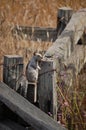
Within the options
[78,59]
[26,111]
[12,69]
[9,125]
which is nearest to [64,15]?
[78,59]

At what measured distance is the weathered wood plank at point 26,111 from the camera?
10.0ft

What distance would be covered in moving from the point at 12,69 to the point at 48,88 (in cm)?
25

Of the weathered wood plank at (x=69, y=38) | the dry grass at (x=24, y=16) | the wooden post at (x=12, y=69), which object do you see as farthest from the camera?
the dry grass at (x=24, y=16)

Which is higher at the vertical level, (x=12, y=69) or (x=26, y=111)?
(x=12, y=69)

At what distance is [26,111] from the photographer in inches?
123

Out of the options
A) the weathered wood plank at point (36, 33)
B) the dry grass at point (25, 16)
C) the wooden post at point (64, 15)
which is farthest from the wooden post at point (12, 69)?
the dry grass at point (25, 16)

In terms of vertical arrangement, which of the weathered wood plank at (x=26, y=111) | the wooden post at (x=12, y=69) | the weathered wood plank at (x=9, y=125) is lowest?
the weathered wood plank at (x=9, y=125)

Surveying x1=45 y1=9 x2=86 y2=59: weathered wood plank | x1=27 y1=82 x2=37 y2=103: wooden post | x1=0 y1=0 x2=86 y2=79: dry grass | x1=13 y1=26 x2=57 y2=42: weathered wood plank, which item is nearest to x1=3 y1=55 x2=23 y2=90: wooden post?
x1=27 y1=82 x2=37 y2=103: wooden post

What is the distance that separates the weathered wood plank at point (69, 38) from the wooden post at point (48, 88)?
27 cm

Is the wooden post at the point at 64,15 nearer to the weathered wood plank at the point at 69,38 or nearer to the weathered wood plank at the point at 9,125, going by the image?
the weathered wood plank at the point at 69,38

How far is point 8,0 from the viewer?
757 centimetres

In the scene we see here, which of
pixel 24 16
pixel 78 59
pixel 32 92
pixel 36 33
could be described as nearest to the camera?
pixel 32 92

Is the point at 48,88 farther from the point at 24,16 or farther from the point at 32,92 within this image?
the point at 24,16

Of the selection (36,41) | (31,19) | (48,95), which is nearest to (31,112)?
(48,95)
